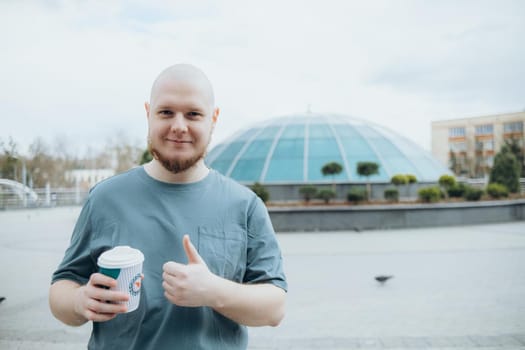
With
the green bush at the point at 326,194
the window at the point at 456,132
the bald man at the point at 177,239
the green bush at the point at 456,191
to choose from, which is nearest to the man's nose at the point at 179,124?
the bald man at the point at 177,239

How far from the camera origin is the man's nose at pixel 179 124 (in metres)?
1.39

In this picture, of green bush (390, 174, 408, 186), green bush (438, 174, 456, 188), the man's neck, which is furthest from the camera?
green bush (438, 174, 456, 188)

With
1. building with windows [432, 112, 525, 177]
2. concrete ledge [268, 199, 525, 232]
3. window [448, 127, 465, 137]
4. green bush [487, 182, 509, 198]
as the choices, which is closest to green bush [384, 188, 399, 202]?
concrete ledge [268, 199, 525, 232]

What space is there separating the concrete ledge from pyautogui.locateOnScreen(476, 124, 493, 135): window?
49320 millimetres

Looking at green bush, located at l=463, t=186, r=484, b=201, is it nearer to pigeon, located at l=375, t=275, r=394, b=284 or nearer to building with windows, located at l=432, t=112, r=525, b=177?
pigeon, located at l=375, t=275, r=394, b=284

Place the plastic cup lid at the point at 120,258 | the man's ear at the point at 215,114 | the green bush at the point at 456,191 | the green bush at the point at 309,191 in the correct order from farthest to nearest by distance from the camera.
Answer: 1. the green bush at the point at 456,191
2. the green bush at the point at 309,191
3. the man's ear at the point at 215,114
4. the plastic cup lid at the point at 120,258

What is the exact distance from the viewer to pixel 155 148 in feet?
4.71

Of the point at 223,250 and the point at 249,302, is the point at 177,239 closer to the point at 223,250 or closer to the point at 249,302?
the point at 223,250

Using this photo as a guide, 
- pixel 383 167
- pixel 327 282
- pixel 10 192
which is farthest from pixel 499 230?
pixel 10 192

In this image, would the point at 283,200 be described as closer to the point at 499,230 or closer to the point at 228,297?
the point at 499,230

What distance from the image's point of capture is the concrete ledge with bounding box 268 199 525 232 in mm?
13344

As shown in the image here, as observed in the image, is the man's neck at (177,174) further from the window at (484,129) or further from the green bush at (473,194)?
the window at (484,129)

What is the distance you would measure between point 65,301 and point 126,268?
13.0 inches

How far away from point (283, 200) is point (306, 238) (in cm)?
504
